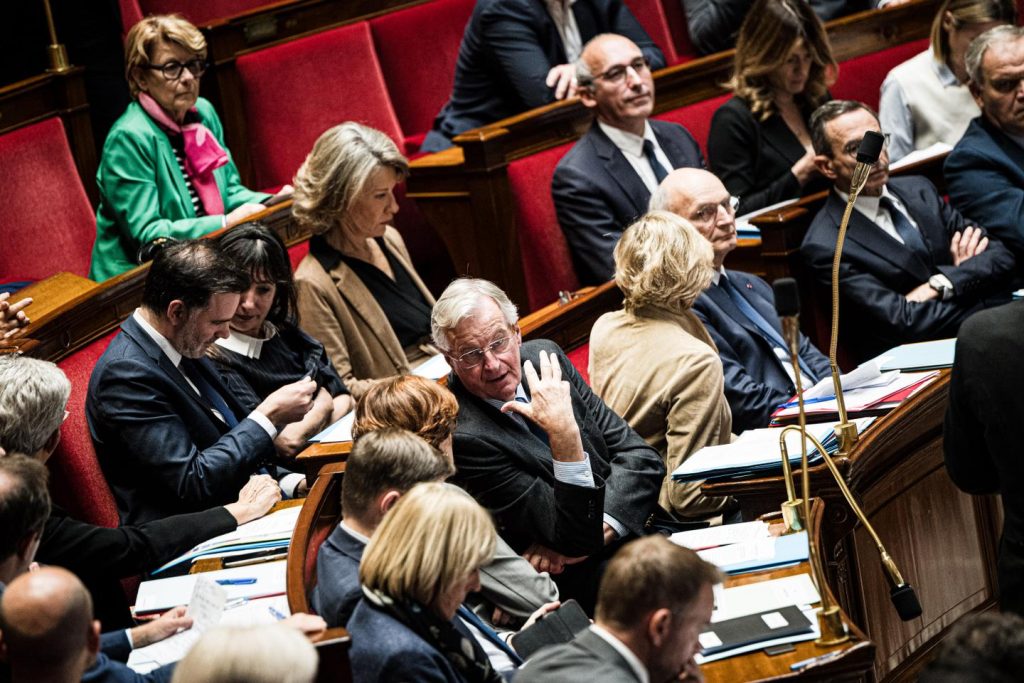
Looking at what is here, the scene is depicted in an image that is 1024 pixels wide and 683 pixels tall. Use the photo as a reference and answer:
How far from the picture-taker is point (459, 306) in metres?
2.61

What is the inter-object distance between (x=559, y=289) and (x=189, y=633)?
1.89 metres

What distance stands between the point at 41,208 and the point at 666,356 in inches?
79.0

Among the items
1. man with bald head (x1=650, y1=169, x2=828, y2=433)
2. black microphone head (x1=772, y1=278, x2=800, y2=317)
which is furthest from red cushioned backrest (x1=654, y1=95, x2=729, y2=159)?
black microphone head (x1=772, y1=278, x2=800, y2=317)

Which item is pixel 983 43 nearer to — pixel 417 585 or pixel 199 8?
pixel 199 8

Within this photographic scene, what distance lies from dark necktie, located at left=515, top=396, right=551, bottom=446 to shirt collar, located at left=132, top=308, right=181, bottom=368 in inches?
26.8

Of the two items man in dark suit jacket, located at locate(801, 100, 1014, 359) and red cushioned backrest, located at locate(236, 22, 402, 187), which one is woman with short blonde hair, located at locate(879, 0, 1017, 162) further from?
red cushioned backrest, located at locate(236, 22, 402, 187)

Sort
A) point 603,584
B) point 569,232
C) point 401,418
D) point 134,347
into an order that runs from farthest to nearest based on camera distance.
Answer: point 569,232, point 134,347, point 401,418, point 603,584

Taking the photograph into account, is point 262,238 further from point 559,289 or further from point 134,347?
point 559,289

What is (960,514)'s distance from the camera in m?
2.87

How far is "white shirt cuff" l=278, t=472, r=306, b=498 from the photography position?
9.51ft

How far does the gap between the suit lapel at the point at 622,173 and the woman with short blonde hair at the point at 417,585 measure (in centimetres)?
207

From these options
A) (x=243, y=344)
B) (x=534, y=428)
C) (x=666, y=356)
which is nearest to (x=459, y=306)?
(x=534, y=428)

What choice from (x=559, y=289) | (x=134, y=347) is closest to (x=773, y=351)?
(x=559, y=289)

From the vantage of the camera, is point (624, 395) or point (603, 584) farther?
point (624, 395)
